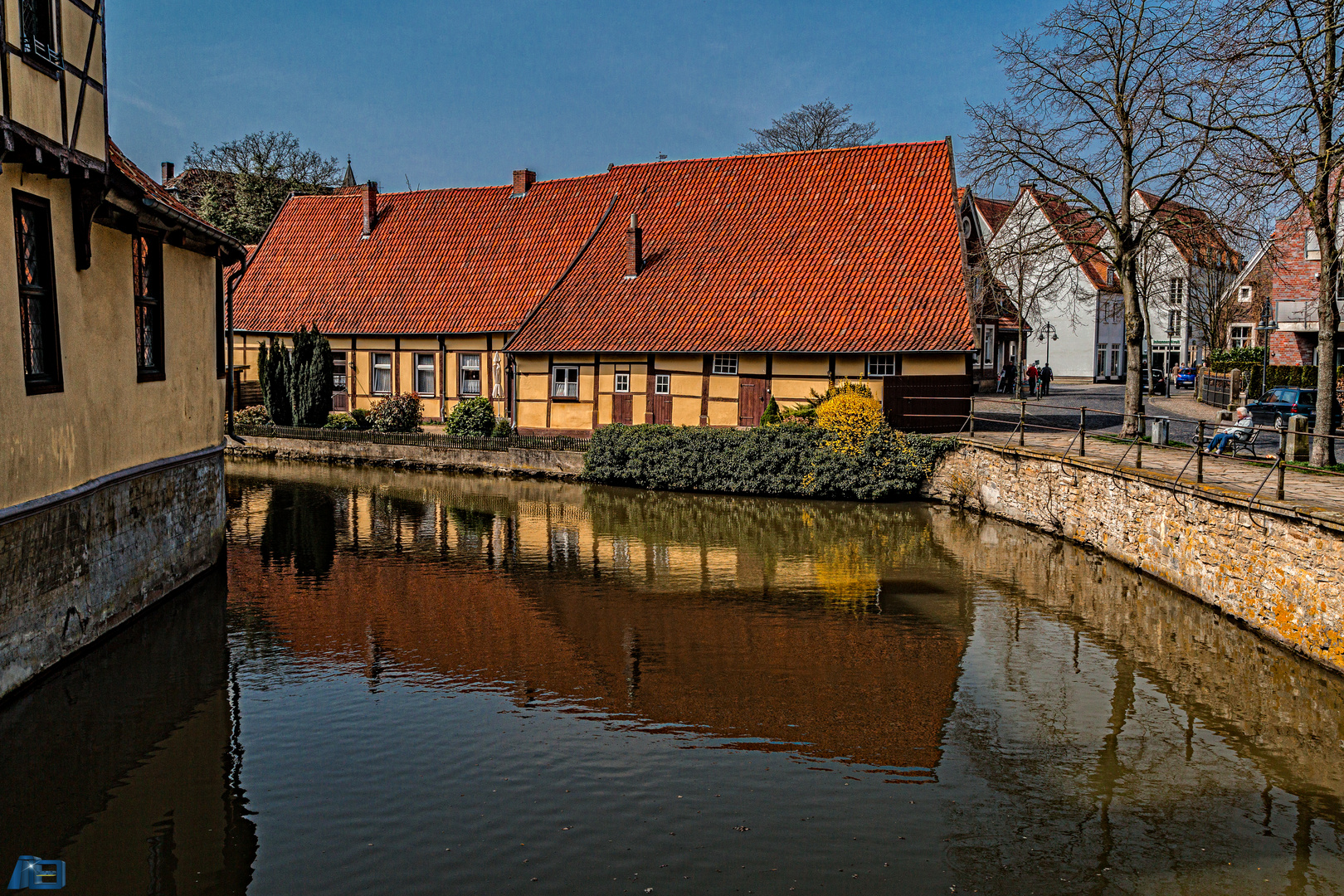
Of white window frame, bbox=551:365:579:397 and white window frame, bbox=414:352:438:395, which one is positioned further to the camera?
white window frame, bbox=414:352:438:395

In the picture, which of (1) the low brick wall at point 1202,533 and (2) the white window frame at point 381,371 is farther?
(2) the white window frame at point 381,371

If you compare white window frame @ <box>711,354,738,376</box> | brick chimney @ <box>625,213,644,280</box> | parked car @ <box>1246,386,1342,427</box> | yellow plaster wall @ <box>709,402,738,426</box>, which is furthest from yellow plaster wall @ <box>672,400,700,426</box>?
parked car @ <box>1246,386,1342,427</box>

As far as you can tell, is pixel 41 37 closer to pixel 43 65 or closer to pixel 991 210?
pixel 43 65

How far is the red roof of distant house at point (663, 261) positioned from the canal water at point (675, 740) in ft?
37.0

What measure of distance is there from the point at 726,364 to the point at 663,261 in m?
4.55

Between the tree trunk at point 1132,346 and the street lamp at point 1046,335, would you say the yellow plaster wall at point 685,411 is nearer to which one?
the tree trunk at point 1132,346

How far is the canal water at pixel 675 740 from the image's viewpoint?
24.1 feet

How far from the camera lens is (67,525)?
10.5m

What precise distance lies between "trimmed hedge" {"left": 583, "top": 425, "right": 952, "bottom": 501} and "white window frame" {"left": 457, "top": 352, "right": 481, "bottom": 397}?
6.07m

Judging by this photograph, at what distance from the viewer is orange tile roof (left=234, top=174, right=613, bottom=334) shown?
31.3m

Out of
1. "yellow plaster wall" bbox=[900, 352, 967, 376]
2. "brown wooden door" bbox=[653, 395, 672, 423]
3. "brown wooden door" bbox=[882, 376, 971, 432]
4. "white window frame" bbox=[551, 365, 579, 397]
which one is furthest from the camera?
"white window frame" bbox=[551, 365, 579, 397]

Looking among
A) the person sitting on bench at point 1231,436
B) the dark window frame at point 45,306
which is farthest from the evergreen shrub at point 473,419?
the dark window frame at point 45,306

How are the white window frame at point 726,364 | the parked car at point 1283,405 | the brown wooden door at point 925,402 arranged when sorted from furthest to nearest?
the parked car at point 1283,405
the white window frame at point 726,364
the brown wooden door at point 925,402

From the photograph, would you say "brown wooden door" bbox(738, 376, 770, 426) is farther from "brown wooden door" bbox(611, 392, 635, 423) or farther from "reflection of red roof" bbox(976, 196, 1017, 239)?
"reflection of red roof" bbox(976, 196, 1017, 239)
